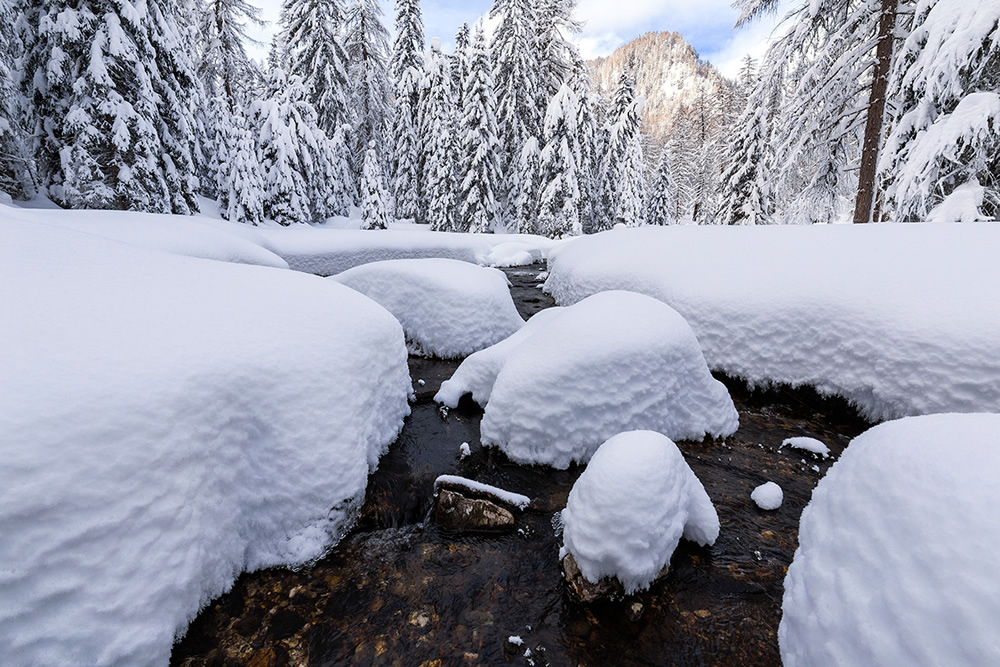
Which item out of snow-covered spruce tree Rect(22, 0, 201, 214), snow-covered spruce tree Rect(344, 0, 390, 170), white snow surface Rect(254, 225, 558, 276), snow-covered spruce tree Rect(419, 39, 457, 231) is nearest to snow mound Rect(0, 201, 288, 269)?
snow-covered spruce tree Rect(22, 0, 201, 214)

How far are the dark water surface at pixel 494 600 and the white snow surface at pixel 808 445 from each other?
1.16ft

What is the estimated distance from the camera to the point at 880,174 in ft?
28.7

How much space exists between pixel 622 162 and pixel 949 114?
2121 cm

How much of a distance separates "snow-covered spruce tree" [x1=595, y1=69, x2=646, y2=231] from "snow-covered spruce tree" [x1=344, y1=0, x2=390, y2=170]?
15.7m

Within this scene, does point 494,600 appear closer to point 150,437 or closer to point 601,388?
point 601,388

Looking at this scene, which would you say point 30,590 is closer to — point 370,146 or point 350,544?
point 350,544

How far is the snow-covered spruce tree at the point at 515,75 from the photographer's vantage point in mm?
23062

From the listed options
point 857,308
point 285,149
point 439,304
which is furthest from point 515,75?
point 857,308

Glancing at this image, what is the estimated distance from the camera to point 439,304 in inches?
279

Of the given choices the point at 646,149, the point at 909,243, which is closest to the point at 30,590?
the point at 909,243

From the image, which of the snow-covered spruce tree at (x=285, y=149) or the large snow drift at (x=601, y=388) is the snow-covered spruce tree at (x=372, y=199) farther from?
the large snow drift at (x=601, y=388)

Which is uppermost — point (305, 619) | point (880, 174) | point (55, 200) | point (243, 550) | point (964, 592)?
point (55, 200)

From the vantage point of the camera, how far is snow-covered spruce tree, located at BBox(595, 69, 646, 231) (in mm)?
26391

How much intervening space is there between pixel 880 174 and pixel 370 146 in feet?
78.3
